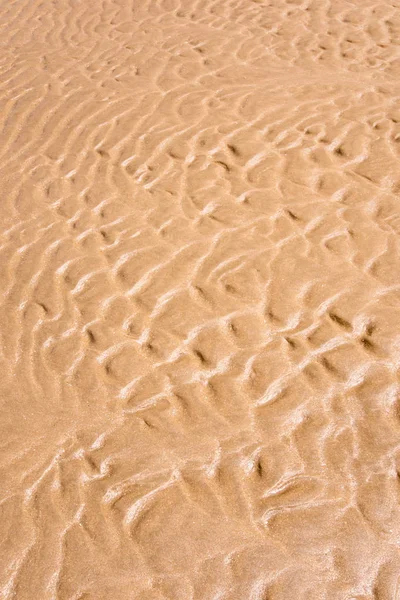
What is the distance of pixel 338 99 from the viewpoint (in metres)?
6.67

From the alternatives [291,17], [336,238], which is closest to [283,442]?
[336,238]

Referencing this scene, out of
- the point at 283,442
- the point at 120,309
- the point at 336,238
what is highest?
the point at 120,309

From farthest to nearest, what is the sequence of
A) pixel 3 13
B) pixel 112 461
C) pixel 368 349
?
pixel 3 13 → pixel 368 349 → pixel 112 461

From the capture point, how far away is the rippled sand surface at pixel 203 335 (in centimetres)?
297

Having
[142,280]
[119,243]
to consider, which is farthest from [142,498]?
[119,243]

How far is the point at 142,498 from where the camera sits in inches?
125

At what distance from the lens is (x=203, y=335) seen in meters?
4.05

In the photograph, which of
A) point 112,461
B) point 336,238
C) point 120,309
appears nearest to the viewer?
point 112,461

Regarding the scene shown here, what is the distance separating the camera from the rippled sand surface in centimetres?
297

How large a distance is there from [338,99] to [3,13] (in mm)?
5658

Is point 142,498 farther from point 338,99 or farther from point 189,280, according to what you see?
point 338,99

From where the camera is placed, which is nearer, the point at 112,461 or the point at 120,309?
the point at 112,461

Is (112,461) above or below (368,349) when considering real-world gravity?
above

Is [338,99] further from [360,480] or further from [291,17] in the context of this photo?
[360,480]
